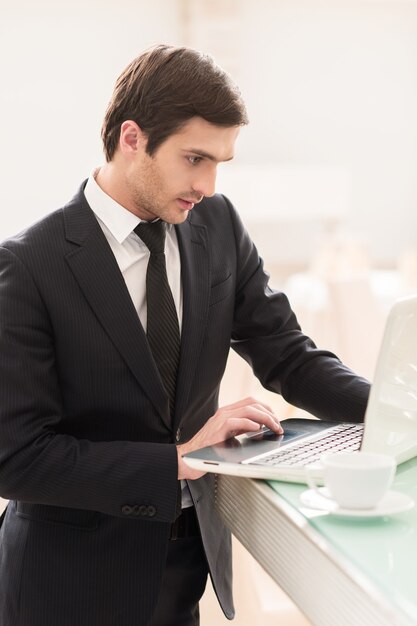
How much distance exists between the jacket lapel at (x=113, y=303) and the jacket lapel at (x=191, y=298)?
0.07 metres

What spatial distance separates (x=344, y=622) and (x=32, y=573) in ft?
2.19

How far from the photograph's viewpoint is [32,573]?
149cm

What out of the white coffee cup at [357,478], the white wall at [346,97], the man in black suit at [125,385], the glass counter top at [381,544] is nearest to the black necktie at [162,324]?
the man in black suit at [125,385]

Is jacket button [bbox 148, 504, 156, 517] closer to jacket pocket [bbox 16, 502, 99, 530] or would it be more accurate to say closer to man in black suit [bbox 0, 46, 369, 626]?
man in black suit [bbox 0, 46, 369, 626]

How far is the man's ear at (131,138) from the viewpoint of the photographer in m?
1.55

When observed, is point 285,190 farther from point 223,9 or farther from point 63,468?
point 63,468

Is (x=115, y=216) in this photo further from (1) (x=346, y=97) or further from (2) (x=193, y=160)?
(1) (x=346, y=97)

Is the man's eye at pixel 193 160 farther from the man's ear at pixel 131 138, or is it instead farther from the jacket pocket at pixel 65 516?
the jacket pocket at pixel 65 516

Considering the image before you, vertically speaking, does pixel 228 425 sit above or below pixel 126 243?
below

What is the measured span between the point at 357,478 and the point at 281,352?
631 mm

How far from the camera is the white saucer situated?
1.10 meters

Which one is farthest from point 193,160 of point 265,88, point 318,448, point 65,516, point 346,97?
point 346,97

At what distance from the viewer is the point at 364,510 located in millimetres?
1112

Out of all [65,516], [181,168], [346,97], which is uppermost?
[181,168]
